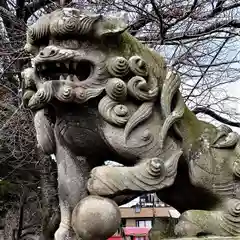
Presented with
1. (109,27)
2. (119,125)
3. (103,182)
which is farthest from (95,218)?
(109,27)

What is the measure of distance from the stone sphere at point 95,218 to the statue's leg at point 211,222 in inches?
14.2

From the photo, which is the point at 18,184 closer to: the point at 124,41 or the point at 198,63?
the point at 198,63

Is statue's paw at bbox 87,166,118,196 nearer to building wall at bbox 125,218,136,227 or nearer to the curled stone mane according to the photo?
the curled stone mane

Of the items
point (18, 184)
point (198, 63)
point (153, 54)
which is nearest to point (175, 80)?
point (153, 54)

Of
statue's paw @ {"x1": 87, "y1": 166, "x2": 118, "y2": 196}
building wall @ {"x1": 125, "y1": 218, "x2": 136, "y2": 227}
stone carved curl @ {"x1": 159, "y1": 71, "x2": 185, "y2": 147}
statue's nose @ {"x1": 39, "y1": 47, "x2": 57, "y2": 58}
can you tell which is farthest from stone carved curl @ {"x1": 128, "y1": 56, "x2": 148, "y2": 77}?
building wall @ {"x1": 125, "y1": 218, "x2": 136, "y2": 227}

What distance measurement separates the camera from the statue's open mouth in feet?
7.44

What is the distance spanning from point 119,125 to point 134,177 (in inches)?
10.1

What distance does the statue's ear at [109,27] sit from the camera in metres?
2.30

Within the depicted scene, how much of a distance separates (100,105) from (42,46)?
1.40ft

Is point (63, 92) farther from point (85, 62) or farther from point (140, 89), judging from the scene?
point (140, 89)

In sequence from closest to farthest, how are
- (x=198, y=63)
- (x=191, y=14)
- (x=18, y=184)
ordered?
(x=191, y=14) → (x=198, y=63) → (x=18, y=184)

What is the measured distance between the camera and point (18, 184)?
9.27m

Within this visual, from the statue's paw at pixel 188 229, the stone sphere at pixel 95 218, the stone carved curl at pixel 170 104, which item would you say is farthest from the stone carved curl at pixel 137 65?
the statue's paw at pixel 188 229

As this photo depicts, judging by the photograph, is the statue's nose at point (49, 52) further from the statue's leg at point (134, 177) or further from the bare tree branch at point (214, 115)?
the bare tree branch at point (214, 115)
